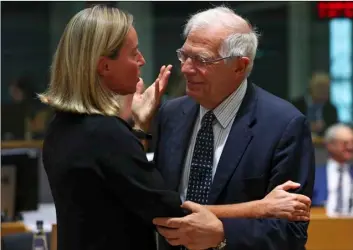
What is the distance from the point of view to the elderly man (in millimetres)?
2600

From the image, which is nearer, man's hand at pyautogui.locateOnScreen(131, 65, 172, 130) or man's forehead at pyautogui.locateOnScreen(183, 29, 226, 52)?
man's forehead at pyautogui.locateOnScreen(183, 29, 226, 52)

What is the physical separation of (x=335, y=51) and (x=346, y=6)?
2.34m

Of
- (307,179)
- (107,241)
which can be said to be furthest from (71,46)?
(307,179)

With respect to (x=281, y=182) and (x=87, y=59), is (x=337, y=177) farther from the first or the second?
(x=87, y=59)

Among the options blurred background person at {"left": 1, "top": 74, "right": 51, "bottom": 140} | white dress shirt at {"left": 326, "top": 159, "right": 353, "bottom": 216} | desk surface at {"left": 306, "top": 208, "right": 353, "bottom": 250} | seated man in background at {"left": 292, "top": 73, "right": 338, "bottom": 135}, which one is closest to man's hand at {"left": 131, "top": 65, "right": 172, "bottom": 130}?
desk surface at {"left": 306, "top": 208, "right": 353, "bottom": 250}

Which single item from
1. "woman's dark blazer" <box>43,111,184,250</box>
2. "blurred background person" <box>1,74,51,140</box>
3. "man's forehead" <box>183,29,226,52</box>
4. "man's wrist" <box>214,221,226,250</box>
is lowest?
"blurred background person" <box>1,74,51,140</box>

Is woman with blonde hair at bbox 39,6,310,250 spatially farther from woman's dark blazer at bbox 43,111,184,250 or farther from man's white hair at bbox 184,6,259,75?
man's white hair at bbox 184,6,259,75

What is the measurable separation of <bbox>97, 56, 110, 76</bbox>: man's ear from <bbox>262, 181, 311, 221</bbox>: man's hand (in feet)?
2.13

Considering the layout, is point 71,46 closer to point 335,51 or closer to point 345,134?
point 345,134

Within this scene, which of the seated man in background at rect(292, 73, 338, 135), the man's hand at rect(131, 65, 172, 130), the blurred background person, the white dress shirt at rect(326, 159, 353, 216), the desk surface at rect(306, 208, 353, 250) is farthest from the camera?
the seated man in background at rect(292, 73, 338, 135)

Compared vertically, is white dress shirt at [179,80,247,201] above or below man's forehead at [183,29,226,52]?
below

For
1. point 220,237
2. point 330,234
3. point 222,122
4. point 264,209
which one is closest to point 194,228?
point 220,237

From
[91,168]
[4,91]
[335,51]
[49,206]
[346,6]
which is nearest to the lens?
[91,168]

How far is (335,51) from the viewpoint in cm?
1053
